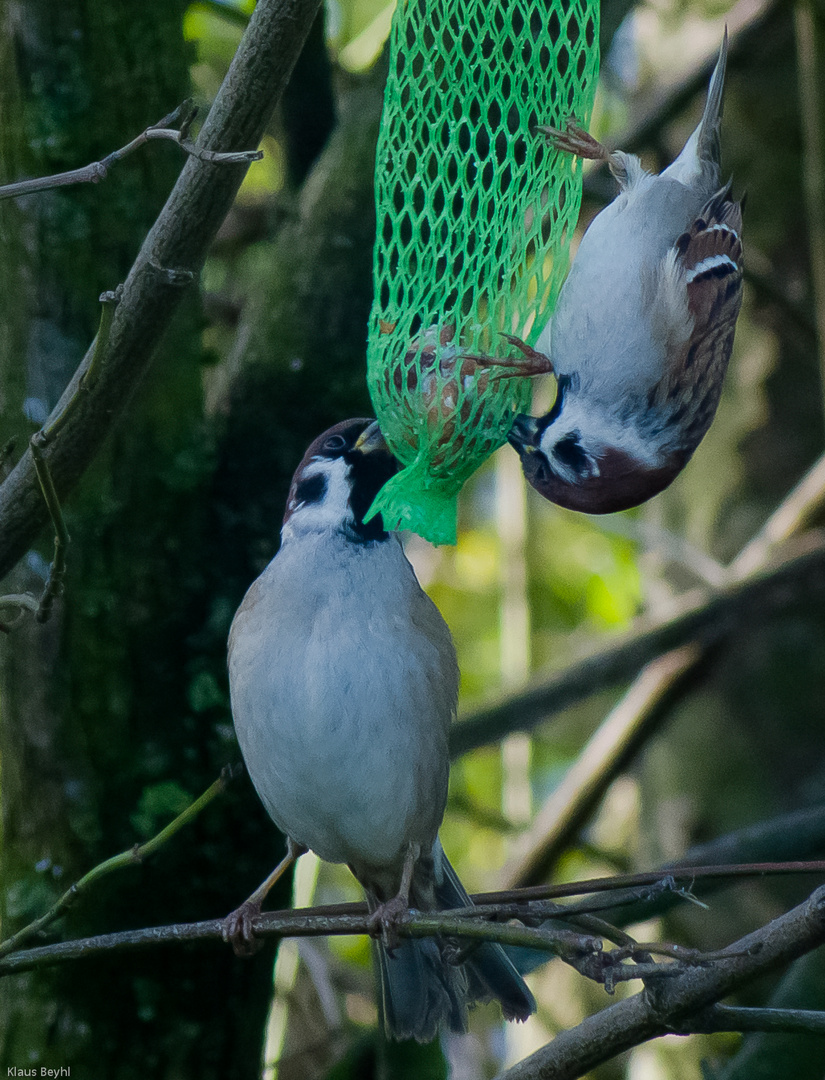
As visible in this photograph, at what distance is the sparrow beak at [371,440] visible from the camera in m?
2.77

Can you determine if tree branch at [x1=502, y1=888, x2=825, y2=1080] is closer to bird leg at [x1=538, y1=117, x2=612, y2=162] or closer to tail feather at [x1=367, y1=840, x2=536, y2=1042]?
tail feather at [x1=367, y1=840, x2=536, y2=1042]

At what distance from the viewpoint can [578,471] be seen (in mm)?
2816

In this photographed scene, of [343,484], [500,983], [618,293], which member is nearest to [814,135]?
[618,293]

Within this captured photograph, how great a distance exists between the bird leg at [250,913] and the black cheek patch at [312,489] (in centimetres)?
81

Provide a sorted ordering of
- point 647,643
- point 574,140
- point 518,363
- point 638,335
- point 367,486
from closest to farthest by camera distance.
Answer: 1. point 518,363
2. point 574,140
3. point 367,486
4. point 638,335
5. point 647,643

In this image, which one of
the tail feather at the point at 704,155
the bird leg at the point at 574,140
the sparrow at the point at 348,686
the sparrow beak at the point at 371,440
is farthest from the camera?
the tail feather at the point at 704,155

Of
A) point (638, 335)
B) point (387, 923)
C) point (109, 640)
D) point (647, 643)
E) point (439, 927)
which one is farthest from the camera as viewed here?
point (647, 643)

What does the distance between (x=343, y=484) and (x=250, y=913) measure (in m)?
0.97

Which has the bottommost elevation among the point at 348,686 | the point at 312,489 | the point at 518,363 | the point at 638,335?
the point at 348,686

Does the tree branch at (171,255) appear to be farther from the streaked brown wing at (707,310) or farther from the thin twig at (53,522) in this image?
the streaked brown wing at (707,310)

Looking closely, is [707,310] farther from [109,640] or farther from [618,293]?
[109,640]

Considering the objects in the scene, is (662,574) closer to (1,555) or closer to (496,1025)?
(496,1025)

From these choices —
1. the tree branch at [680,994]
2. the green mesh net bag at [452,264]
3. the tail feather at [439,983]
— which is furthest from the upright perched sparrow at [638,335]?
the tree branch at [680,994]

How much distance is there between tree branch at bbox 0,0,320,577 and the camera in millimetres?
1941
